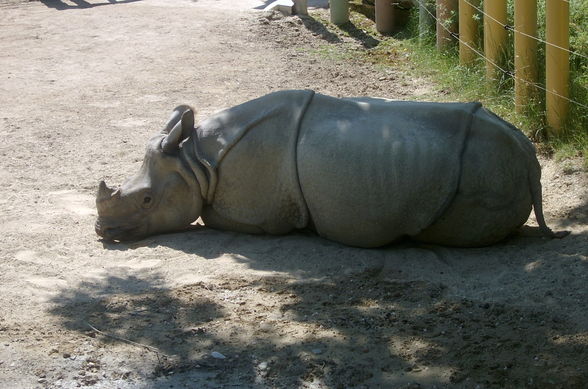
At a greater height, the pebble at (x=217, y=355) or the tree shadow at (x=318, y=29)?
the pebble at (x=217, y=355)

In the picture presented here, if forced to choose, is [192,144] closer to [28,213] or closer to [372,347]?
[28,213]

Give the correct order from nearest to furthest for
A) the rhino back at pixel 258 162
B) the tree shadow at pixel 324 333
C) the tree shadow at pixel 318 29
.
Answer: the tree shadow at pixel 324 333 → the rhino back at pixel 258 162 → the tree shadow at pixel 318 29

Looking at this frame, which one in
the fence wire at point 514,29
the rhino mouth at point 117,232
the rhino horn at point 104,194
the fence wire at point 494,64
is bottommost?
the rhino mouth at point 117,232

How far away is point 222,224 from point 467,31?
14.4 ft

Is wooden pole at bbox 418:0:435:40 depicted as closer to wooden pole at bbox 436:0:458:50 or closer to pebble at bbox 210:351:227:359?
wooden pole at bbox 436:0:458:50

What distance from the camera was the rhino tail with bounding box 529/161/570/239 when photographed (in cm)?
618

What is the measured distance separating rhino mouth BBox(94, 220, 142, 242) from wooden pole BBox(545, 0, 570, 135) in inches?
132

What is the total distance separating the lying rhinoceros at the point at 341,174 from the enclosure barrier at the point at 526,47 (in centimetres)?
160

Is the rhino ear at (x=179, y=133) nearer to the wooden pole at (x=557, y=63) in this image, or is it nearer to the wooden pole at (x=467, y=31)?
the wooden pole at (x=557, y=63)

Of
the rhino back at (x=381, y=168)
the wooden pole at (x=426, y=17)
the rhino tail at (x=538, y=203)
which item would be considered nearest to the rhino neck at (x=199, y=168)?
the rhino back at (x=381, y=168)

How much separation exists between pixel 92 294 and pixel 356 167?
1.71 meters

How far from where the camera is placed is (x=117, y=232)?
6641mm

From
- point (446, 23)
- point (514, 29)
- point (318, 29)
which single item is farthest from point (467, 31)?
point (318, 29)

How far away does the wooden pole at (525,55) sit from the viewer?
8211 millimetres
